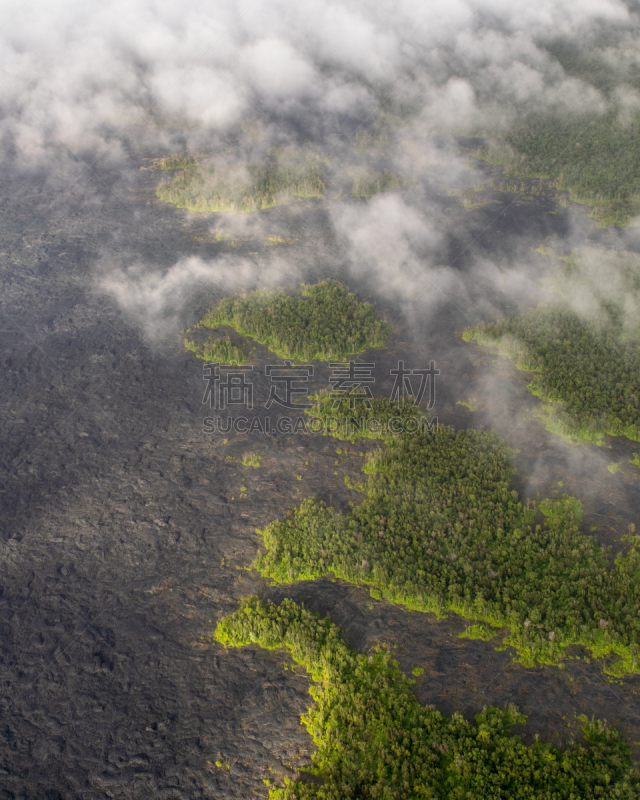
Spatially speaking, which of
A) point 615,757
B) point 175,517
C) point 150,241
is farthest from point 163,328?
point 615,757

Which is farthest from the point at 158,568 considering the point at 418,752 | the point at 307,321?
the point at 307,321

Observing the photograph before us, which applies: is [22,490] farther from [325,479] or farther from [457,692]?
[457,692]

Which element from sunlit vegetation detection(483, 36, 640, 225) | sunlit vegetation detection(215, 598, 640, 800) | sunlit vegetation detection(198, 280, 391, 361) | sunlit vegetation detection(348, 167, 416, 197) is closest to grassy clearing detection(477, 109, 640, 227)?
sunlit vegetation detection(483, 36, 640, 225)

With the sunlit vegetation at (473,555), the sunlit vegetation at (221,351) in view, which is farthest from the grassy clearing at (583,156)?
the sunlit vegetation at (473,555)

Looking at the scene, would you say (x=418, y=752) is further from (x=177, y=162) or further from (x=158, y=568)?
(x=177, y=162)

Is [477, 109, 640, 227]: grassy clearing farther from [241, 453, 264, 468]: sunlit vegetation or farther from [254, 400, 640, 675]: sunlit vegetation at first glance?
[241, 453, 264, 468]: sunlit vegetation

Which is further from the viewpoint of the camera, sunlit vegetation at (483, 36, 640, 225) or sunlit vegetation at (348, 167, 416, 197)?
sunlit vegetation at (348, 167, 416, 197)

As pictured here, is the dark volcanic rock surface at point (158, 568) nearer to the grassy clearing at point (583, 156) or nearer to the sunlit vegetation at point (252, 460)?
the sunlit vegetation at point (252, 460)
